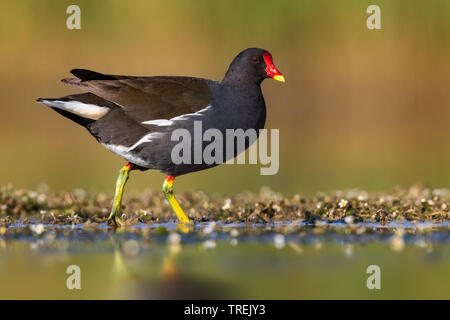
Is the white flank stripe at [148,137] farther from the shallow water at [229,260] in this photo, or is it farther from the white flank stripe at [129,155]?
the shallow water at [229,260]

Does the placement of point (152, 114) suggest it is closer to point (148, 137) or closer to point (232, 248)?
point (148, 137)

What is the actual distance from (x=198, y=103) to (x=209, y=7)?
1563 centimetres

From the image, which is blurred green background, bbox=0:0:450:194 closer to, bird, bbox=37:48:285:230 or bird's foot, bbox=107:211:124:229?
bird, bbox=37:48:285:230

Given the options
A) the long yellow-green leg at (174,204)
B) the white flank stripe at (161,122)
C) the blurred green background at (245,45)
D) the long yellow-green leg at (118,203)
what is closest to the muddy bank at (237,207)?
the long yellow-green leg at (118,203)

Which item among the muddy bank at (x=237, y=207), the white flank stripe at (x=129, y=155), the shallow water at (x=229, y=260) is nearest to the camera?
the shallow water at (x=229, y=260)

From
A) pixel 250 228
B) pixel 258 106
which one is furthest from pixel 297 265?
pixel 258 106

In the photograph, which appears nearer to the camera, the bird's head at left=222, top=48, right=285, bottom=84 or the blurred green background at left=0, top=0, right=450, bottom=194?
the bird's head at left=222, top=48, right=285, bottom=84

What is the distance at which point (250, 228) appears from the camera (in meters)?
8.64

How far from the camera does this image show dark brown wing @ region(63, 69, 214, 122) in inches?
355

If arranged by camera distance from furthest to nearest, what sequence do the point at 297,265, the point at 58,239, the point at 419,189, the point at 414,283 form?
the point at 419,189, the point at 58,239, the point at 297,265, the point at 414,283

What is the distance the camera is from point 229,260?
681cm

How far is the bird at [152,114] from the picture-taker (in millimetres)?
8953

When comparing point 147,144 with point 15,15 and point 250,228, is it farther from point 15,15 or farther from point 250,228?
point 15,15

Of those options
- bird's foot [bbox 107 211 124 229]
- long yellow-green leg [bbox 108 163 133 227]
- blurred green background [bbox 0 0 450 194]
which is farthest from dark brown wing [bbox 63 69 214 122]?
blurred green background [bbox 0 0 450 194]
